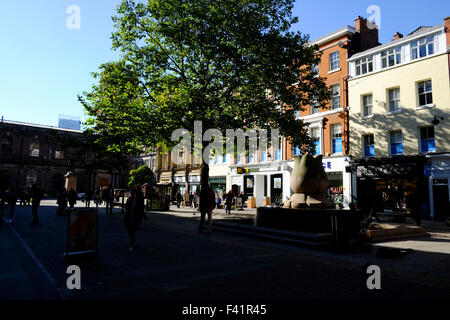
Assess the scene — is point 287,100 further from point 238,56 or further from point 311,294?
point 311,294

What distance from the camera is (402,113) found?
22062 millimetres

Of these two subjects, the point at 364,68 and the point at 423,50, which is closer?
the point at 423,50

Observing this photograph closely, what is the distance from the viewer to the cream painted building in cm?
2017

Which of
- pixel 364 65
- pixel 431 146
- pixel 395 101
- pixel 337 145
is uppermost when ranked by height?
pixel 364 65

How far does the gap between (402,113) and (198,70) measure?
50.2ft

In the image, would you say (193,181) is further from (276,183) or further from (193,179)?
(276,183)

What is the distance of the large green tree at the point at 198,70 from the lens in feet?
52.6

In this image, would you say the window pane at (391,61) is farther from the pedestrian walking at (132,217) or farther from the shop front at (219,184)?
the pedestrian walking at (132,217)

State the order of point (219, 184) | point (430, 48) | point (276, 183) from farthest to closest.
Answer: point (219, 184) → point (276, 183) → point (430, 48)

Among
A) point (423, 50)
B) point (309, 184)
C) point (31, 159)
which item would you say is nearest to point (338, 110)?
point (423, 50)

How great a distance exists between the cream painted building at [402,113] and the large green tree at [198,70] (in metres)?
8.14

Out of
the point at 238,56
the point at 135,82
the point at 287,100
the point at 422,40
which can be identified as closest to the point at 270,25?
the point at 238,56

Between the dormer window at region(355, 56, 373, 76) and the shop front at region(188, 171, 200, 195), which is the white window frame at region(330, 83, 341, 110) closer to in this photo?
the dormer window at region(355, 56, 373, 76)
